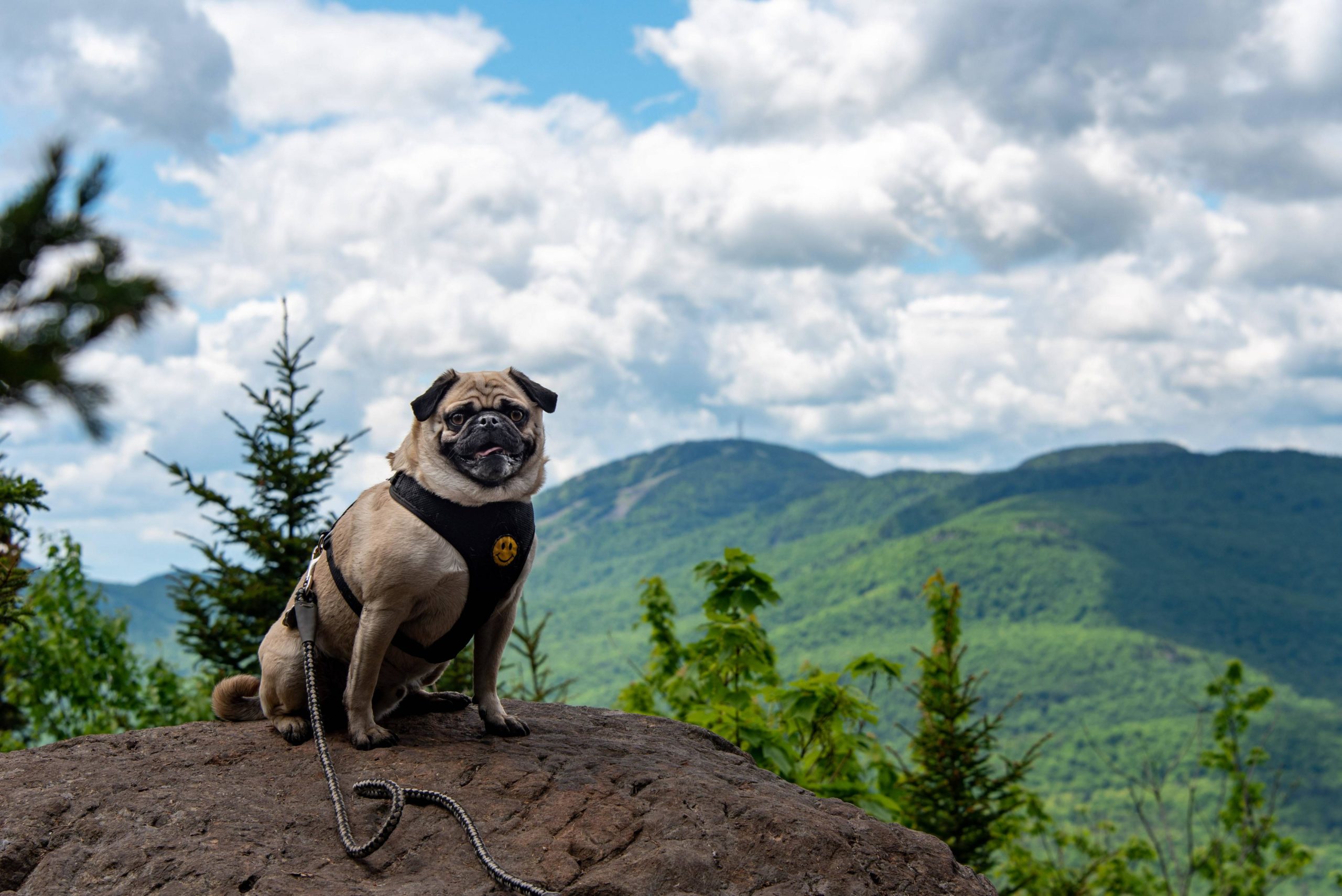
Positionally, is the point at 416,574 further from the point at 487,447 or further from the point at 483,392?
the point at 483,392

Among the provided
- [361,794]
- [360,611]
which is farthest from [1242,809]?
[361,794]

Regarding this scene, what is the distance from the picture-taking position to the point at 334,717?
5.95m

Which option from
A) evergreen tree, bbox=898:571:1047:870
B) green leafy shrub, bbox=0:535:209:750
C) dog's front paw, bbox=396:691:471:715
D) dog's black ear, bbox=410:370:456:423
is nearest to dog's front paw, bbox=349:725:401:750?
dog's front paw, bbox=396:691:471:715

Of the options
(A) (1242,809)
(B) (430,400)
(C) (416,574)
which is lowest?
(A) (1242,809)

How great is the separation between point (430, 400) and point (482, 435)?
48cm

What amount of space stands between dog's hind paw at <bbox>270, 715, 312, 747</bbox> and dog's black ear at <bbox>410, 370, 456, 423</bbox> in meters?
1.83

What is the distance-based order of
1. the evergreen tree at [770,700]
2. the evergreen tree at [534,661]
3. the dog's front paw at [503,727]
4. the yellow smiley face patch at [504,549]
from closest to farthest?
1. the yellow smiley face patch at [504,549]
2. the dog's front paw at [503,727]
3. the evergreen tree at [770,700]
4. the evergreen tree at [534,661]

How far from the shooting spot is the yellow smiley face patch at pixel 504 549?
5496 millimetres

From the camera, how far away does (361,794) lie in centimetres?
504

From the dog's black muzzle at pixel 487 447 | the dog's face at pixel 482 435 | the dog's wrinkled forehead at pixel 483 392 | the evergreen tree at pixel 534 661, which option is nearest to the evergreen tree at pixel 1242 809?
the evergreen tree at pixel 534 661

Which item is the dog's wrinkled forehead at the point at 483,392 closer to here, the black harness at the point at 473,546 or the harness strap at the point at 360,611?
the black harness at the point at 473,546

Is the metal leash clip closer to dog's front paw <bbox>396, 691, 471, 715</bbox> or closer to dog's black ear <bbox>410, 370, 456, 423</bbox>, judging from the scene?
dog's front paw <bbox>396, 691, 471, 715</bbox>

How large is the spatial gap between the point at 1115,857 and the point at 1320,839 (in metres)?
152

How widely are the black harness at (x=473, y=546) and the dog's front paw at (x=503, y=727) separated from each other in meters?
0.52
